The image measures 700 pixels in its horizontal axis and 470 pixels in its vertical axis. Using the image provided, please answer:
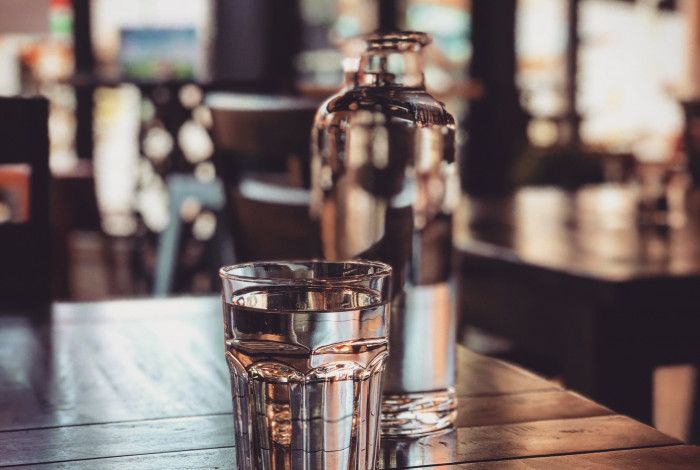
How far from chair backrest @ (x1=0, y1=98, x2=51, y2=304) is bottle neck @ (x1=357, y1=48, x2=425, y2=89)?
65 centimetres

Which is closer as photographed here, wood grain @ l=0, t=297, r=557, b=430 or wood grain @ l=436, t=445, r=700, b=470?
wood grain @ l=436, t=445, r=700, b=470

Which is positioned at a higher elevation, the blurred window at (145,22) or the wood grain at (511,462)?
Result: the blurred window at (145,22)

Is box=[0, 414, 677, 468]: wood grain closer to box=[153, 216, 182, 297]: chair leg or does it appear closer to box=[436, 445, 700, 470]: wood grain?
box=[436, 445, 700, 470]: wood grain

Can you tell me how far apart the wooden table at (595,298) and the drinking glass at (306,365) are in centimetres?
84

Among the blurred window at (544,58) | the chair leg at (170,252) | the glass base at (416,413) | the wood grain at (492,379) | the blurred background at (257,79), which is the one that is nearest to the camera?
the glass base at (416,413)

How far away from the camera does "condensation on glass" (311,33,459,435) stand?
60cm

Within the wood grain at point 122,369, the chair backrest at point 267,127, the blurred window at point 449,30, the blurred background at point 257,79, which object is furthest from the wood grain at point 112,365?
the blurred window at point 449,30

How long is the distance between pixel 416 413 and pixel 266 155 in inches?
55.2

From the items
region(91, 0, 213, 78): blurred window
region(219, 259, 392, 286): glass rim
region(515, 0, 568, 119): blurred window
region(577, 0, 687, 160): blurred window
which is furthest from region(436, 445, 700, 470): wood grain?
region(577, 0, 687, 160): blurred window

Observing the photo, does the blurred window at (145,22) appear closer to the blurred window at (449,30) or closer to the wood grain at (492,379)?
the blurred window at (449,30)

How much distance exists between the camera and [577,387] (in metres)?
1.50

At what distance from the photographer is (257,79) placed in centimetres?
427

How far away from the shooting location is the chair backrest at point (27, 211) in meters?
1.16

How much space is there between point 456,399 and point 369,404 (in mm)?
158
